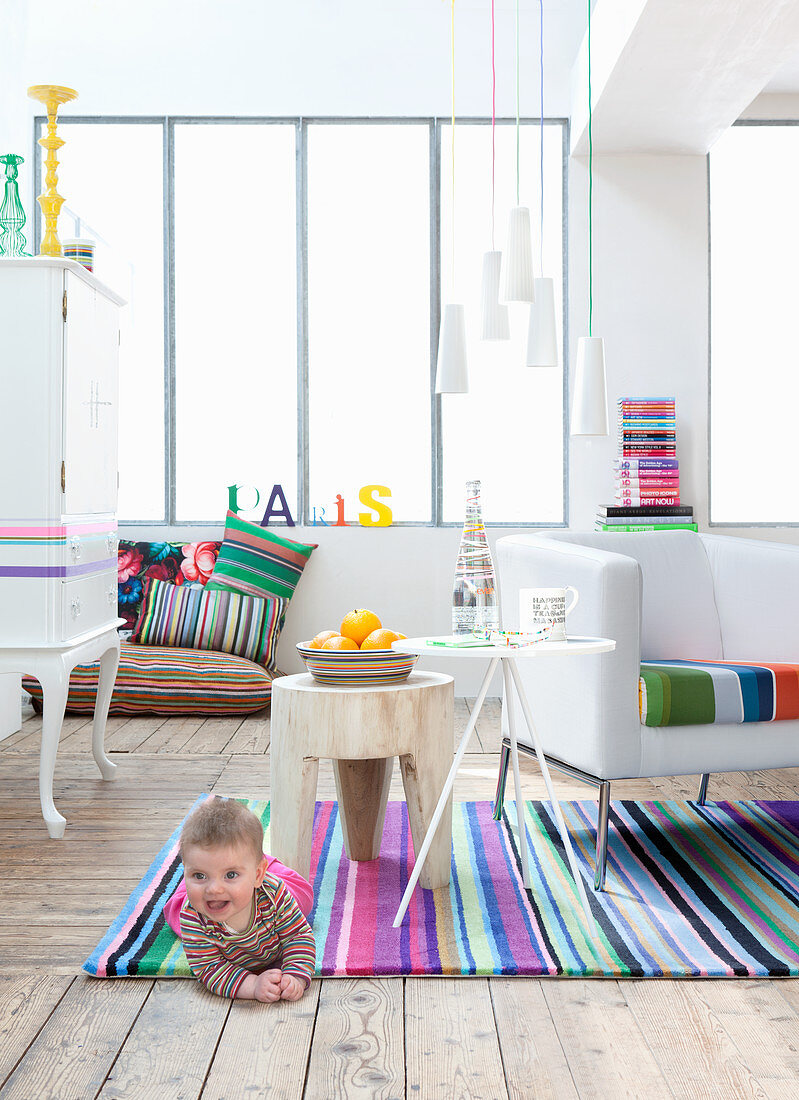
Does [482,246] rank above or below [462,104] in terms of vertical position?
below

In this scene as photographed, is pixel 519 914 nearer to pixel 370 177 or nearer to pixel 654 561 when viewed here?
pixel 654 561

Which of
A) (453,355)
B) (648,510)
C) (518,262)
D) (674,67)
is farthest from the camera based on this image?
(648,510)

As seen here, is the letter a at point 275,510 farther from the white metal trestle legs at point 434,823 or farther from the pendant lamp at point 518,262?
the white metal trestle legs at point 434,823

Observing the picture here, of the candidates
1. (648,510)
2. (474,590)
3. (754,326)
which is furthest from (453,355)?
(754,326)

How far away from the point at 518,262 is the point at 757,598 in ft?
4.42

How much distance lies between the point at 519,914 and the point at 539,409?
3428 millimetres

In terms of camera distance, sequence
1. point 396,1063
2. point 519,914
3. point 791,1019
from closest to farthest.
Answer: point 396,1063 → point 791,1019 → point 519,914

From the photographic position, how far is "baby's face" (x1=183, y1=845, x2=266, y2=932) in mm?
1906

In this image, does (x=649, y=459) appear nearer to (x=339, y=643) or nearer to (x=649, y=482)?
(x=649, y=482)

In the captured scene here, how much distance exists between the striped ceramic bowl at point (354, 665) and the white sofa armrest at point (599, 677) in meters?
0.54

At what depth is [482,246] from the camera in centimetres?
541

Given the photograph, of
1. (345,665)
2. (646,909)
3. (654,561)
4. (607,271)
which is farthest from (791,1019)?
(607,271)

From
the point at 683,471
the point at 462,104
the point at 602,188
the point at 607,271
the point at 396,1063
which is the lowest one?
the point at 396,1063

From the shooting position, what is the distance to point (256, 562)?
5164 millimetres
